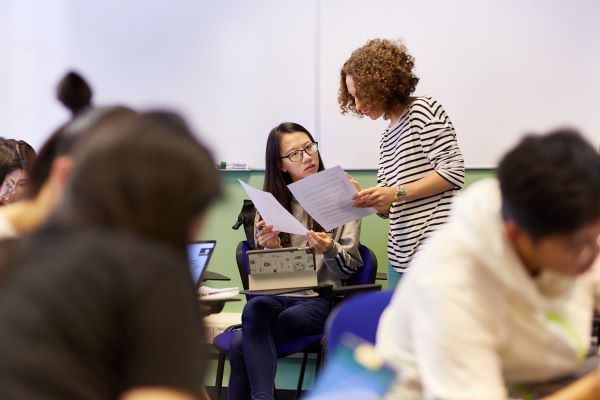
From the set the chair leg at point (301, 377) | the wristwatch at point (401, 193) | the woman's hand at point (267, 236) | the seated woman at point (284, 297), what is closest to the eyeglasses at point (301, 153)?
the seated woman at point (284, 297)

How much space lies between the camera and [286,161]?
10.4 ft

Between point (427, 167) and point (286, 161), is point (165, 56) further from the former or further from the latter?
point (427, 167)

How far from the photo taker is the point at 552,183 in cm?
109

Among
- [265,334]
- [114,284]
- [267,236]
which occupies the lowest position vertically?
[265,334]

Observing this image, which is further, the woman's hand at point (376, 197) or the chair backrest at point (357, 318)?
the woman's hand at point (376, 197)

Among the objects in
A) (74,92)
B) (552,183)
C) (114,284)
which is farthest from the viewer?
(74,92)

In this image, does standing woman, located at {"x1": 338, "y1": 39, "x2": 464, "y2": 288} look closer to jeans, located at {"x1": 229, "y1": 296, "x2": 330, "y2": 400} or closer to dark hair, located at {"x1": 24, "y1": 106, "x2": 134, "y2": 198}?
jeans, located at {"x1": 229, "y1": 296, "x2": 330, "y2": 400}

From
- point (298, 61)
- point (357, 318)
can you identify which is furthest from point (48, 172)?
point (298, 61)

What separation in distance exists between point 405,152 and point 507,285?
1510 mm

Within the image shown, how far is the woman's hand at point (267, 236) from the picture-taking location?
3113 mm

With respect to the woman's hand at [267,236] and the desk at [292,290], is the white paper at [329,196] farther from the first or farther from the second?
the woman's hand at [267,236]

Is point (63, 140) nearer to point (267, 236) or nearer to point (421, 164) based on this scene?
point (421, 164)

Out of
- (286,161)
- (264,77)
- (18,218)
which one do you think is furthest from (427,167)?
(18,218)

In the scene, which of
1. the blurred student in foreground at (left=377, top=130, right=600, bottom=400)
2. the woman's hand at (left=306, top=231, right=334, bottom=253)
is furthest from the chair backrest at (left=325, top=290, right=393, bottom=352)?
the woman's hand at (left=306, top=231, right=334, bottom=253)
